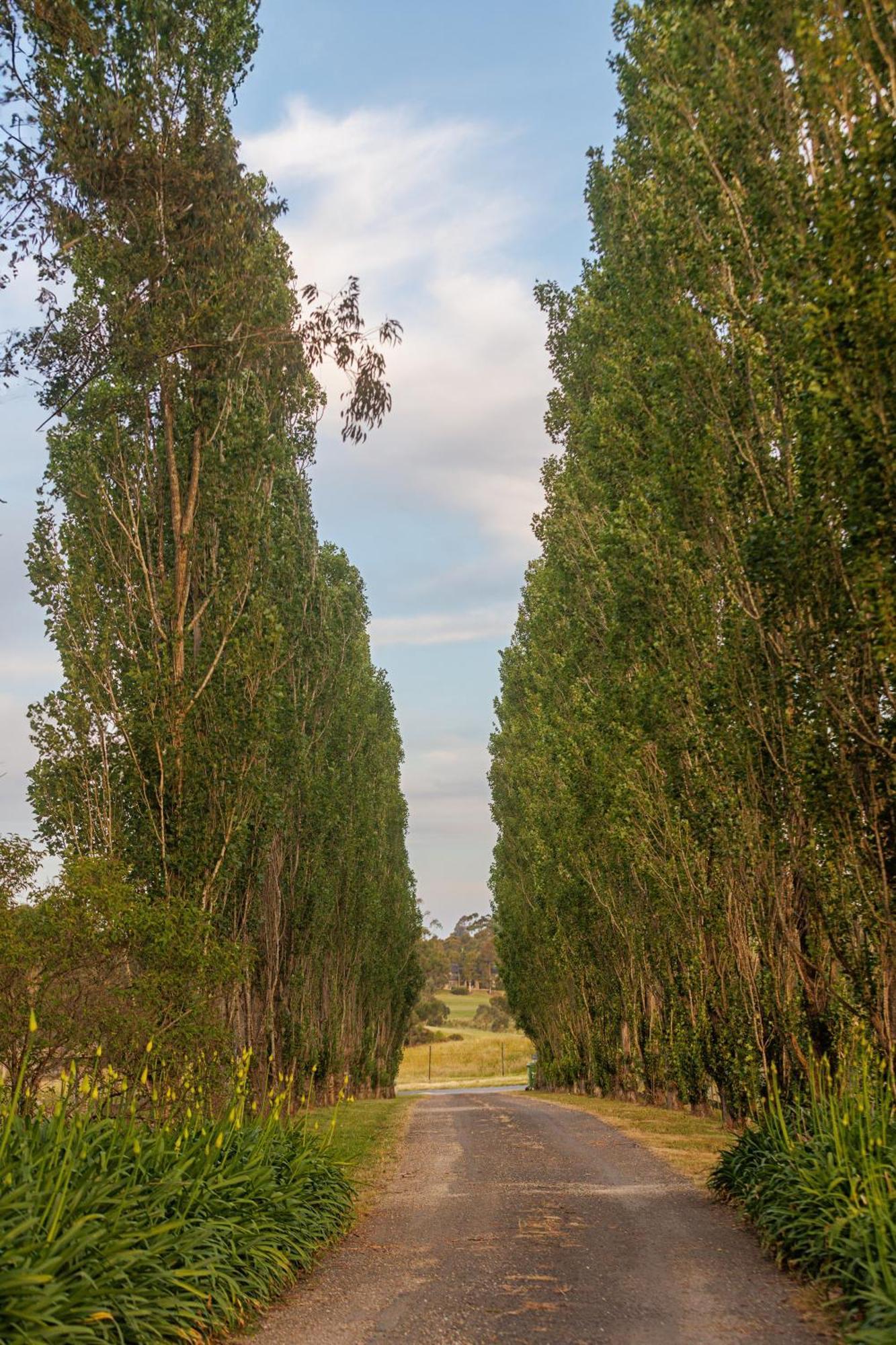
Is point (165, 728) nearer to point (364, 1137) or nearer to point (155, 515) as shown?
point (155, 515)

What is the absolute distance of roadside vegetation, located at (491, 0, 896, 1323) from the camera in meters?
7.75

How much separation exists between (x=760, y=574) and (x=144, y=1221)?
22.4ft

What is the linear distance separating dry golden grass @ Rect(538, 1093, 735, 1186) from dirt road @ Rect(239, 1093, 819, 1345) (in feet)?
1.44

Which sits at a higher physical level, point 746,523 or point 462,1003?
point 746,523

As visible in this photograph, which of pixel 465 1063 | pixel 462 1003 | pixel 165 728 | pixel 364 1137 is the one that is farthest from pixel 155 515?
pixel 462 1003

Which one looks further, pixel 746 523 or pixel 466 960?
pixel 466 960

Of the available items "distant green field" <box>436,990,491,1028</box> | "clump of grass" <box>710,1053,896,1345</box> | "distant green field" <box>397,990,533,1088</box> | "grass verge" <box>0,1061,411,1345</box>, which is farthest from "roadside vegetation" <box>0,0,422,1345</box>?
"distant green field" <box>436,990,491,1028</box>

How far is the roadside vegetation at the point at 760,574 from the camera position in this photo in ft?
25.4

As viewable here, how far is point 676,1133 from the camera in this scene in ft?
52.2

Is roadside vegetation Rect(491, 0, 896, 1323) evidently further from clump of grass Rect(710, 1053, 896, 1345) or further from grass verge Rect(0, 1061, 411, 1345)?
grass verge Rect(0, 1061, 411, 1345)

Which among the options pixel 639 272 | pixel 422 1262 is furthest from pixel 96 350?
pixel 422 1262

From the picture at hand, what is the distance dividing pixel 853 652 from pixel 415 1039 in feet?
249

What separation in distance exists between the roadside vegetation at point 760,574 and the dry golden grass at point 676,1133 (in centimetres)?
56

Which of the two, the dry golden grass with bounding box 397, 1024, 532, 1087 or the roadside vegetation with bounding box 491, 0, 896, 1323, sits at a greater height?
the roadside vegetation with bounding box 491, 0, 896, 1323
